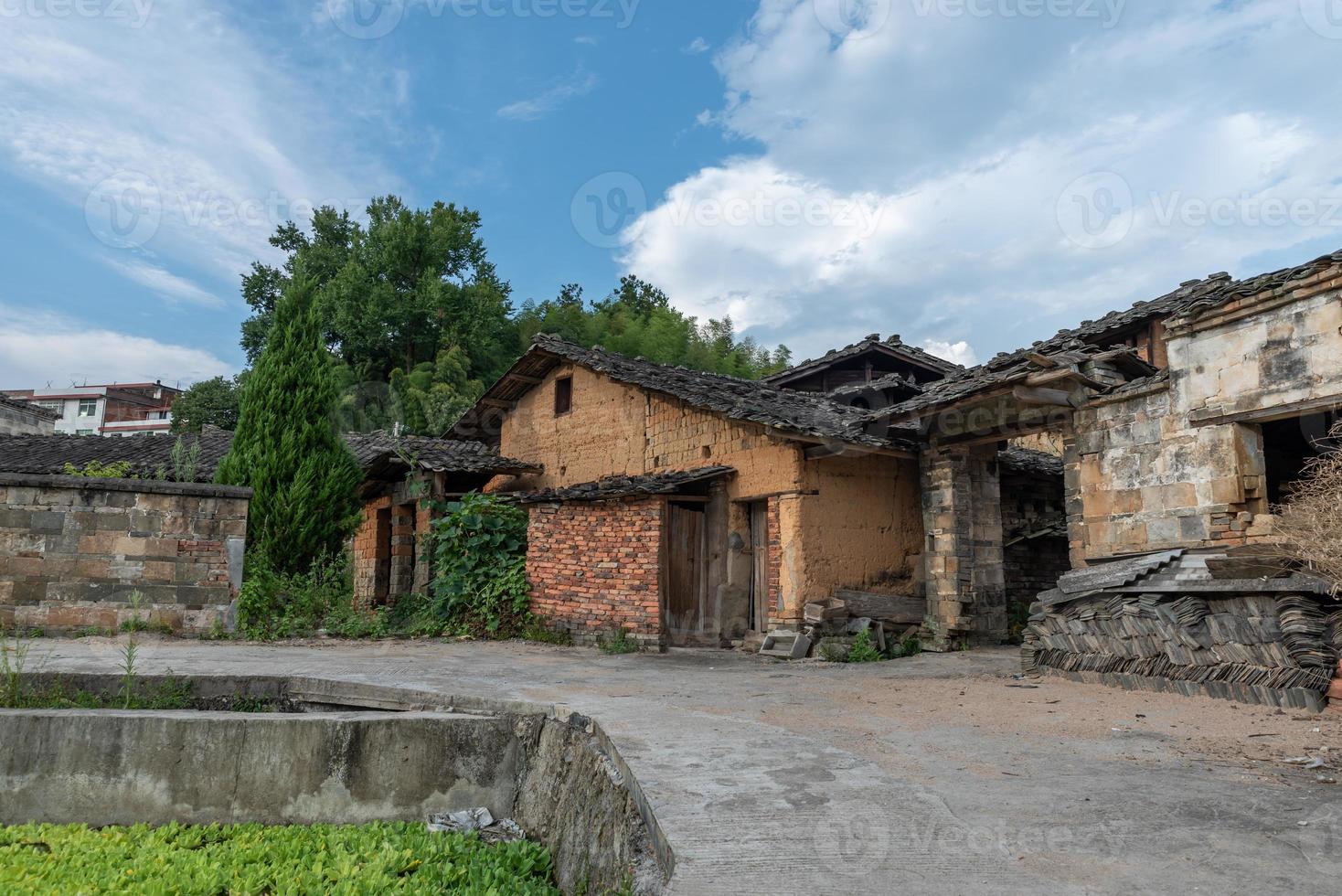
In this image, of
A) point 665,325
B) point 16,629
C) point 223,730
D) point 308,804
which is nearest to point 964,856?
point 308,804

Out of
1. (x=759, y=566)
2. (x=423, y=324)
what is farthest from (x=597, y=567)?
(x=423, y=324)

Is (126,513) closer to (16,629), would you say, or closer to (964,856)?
(16,629)

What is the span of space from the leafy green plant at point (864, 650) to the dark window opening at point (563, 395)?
6.57 metres

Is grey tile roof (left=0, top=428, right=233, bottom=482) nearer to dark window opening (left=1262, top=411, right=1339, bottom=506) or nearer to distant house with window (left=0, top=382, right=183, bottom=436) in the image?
dark window opening (left=1262, top=411, right=1339, bottom=506)

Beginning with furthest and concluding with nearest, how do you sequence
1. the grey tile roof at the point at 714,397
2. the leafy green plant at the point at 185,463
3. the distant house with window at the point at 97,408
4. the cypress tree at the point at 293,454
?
the distant house with window at the point at 97,408
the cypress tree at the point at 293,454
the leafy green plant at the point at 185,463
the grey tile roof at the point at 714,397

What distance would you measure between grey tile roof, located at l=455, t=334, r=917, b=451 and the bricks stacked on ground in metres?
3.33

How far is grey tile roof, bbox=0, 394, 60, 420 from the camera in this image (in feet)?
81.4

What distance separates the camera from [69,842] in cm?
446

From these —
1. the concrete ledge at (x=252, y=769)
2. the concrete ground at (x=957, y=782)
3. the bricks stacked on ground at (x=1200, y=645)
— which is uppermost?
the bricks stacked on ground at (x=1200, y=645)

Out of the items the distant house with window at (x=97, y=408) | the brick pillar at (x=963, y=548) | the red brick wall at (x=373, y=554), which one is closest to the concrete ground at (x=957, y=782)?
the brick pillar at (x=963, y=548)

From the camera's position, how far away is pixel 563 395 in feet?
48.0

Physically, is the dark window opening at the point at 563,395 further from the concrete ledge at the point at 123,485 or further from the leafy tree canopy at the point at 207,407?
the leafy tree canopy at the point at 207,407

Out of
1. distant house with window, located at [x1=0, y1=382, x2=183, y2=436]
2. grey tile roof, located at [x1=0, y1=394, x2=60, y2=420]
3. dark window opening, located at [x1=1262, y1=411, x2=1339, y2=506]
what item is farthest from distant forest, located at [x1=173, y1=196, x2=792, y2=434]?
distant house with window, located at [x1=0, y1=382, x2=183, y2=436]

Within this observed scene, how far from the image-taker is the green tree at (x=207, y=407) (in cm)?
3119
